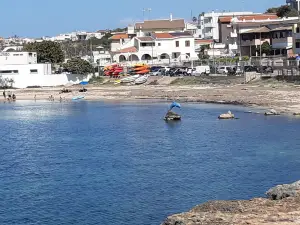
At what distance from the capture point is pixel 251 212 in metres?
18.0

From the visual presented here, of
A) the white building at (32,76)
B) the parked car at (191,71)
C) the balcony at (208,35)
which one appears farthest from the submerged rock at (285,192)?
the balcony at (208,35)

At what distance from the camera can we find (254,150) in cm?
3775

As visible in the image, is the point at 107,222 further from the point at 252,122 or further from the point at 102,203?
the point at 252,122

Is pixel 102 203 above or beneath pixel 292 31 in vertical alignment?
beneath

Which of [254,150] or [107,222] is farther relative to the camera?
[254,150]

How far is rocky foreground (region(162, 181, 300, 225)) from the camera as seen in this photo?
16.6m

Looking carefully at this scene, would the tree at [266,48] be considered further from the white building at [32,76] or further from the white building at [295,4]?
the white building at [295,4]

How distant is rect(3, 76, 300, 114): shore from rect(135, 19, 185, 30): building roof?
34190 mm

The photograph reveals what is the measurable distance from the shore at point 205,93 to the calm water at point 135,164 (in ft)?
12.3

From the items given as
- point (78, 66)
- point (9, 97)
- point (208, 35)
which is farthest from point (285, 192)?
point (208, 35)

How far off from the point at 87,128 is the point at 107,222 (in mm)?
29035

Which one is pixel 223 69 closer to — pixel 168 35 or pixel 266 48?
pixel 266 48

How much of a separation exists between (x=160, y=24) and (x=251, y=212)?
98915 millimetres

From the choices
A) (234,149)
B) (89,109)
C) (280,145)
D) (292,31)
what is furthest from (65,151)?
(292,31)
